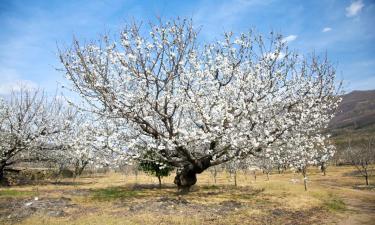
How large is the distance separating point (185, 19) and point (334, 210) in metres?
13.9

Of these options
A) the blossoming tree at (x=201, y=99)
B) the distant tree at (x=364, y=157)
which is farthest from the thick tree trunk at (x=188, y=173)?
the distant tree at (x=364, y=157)

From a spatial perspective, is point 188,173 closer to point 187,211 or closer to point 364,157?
point 187,211

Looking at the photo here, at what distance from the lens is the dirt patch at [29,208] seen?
15352 millimetres

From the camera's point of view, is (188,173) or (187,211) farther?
(188,173)

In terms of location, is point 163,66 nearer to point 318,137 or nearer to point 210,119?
point 210,119

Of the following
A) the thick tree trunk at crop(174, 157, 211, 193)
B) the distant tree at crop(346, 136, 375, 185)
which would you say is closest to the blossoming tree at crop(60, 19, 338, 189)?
the thick tree trunk at crop(174, 157, 211, 193)

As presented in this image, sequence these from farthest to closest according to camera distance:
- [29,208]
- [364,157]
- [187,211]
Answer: [364,157] < [29,208] < [187,211]

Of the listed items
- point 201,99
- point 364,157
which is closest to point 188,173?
point 201,99

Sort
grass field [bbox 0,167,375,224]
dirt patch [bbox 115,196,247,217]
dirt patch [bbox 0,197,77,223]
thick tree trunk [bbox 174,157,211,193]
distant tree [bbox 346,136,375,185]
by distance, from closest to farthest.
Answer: grass field [bbox 0,167,375,224], dirt patch [bbox 0,197,77,223], dirt patch [bbox 115,196,247,217], thick tree trunk [bbox 174,157,211,193], distant tree [bbox 346,136,375,185]

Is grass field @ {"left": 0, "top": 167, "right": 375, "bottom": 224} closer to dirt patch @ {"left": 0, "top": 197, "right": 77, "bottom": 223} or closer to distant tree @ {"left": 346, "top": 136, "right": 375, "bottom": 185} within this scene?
dirt patch @ {"left": 0, "top": 197, "right": 77, "bottom": 223}

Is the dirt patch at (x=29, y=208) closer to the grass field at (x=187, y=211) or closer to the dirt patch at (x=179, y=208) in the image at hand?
the grass field at (x=187, y=211)

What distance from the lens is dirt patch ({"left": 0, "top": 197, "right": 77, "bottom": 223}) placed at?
15352 mm

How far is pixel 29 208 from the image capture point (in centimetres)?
1678

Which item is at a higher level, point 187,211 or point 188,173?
point 188,173
